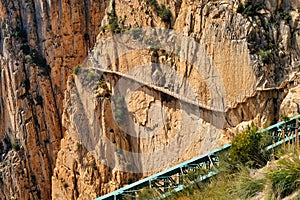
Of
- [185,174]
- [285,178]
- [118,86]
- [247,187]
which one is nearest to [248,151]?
[185,174]

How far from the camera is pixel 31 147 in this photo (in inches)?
1031

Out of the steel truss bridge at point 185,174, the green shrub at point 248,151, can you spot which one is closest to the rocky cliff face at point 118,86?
the steel truss bridge at point 185,174

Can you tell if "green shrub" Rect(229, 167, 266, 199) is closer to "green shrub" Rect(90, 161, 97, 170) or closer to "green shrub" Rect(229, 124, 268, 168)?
"green shrub" Rect(229, 124, 268, 168)

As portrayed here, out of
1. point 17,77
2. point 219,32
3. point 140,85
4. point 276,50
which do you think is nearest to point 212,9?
point 219,32

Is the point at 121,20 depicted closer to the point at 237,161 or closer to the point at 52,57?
the point at 52,57

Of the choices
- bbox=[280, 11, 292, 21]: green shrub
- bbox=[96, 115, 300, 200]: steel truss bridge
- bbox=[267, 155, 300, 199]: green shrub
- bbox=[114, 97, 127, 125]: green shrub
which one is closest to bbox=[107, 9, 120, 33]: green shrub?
bbox=[114, 97, 127, 125]: green shrub

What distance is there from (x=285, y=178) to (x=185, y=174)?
2936mm

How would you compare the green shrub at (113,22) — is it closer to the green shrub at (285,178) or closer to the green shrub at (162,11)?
the green shrub at (162,11)

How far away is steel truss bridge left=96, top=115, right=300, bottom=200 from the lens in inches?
295

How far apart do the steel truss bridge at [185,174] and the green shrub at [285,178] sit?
6.06 feet

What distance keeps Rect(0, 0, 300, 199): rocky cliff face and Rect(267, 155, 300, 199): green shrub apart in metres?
7.33

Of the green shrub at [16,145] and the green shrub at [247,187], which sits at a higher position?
the green shrub at [247,187]

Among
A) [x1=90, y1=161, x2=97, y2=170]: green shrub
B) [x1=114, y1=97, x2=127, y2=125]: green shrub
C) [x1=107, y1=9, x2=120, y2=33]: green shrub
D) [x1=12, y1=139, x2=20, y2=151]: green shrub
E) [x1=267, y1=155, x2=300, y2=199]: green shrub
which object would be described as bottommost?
[x1=12, y1=139, x2=20, y2=151]: green shrub

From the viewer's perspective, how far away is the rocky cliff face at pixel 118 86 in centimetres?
1363
